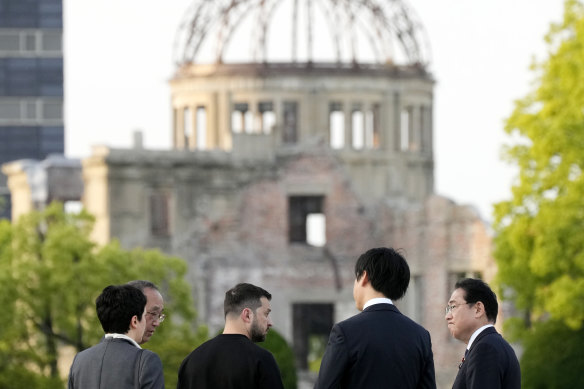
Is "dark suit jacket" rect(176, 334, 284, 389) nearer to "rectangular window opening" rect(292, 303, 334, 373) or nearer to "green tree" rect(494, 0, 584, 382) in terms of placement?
"green tree" rect(494, 0, 584, 382)

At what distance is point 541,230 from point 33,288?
1255 cm

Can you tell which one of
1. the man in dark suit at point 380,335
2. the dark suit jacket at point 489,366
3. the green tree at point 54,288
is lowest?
the green tree at point 54,288

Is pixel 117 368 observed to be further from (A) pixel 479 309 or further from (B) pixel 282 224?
(B) pixel 282 224

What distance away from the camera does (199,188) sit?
5238 centimetres

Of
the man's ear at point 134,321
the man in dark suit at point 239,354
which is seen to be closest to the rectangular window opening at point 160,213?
the man in dark suit at point 239,354

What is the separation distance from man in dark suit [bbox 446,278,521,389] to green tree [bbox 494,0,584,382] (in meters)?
20.5

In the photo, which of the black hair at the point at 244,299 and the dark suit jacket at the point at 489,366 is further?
the dark suit jacket at the point at 489,366

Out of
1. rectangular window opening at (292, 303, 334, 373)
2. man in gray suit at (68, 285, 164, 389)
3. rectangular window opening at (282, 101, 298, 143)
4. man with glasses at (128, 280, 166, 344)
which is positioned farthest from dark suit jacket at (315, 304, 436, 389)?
rectangular window opening at (282, 101, 298, 143)

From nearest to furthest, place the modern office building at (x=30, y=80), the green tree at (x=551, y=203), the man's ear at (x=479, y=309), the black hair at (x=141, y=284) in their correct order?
1. the black hair at (x=141, y=284)
2. the man's ear at (x=479, y=309)
3. the green tree at (x=551, y=203)
4. the modern office building at (x=30, y=80)

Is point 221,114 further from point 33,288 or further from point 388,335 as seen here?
point 388,335

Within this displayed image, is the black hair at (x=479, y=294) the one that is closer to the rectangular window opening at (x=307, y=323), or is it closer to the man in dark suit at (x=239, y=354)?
the man in dark suit at (x=239, y=354)

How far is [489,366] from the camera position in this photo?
10281mm

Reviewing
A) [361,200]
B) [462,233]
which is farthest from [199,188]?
[462,233]

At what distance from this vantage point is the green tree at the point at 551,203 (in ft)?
107
